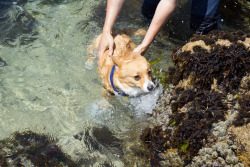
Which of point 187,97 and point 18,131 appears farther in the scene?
point 18,131

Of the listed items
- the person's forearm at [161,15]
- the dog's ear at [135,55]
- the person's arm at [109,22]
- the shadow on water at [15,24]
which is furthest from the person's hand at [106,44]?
the shadow on water at [15,24]

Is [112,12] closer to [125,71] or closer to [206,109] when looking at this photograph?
[125,71]

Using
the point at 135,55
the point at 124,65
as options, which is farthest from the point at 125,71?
the point at 135,55

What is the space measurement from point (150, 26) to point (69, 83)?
1.69 m

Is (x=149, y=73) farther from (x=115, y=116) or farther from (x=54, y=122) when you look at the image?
(x=54, y=122)

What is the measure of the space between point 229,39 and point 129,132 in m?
1.73

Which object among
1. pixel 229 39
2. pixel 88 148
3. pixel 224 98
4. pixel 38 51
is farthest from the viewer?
pixel 38 51

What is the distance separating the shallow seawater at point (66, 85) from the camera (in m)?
3.34

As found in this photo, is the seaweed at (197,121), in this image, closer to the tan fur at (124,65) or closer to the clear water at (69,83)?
the clear water at (69,83)

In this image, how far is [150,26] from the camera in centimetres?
365

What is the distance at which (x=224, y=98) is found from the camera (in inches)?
107

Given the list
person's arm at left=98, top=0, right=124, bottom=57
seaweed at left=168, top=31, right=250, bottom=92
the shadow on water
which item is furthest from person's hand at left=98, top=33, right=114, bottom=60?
the shadow on water

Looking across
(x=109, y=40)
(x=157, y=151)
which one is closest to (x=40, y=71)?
(x=109, y=40)

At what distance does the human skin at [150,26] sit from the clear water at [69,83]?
25.1 inches
